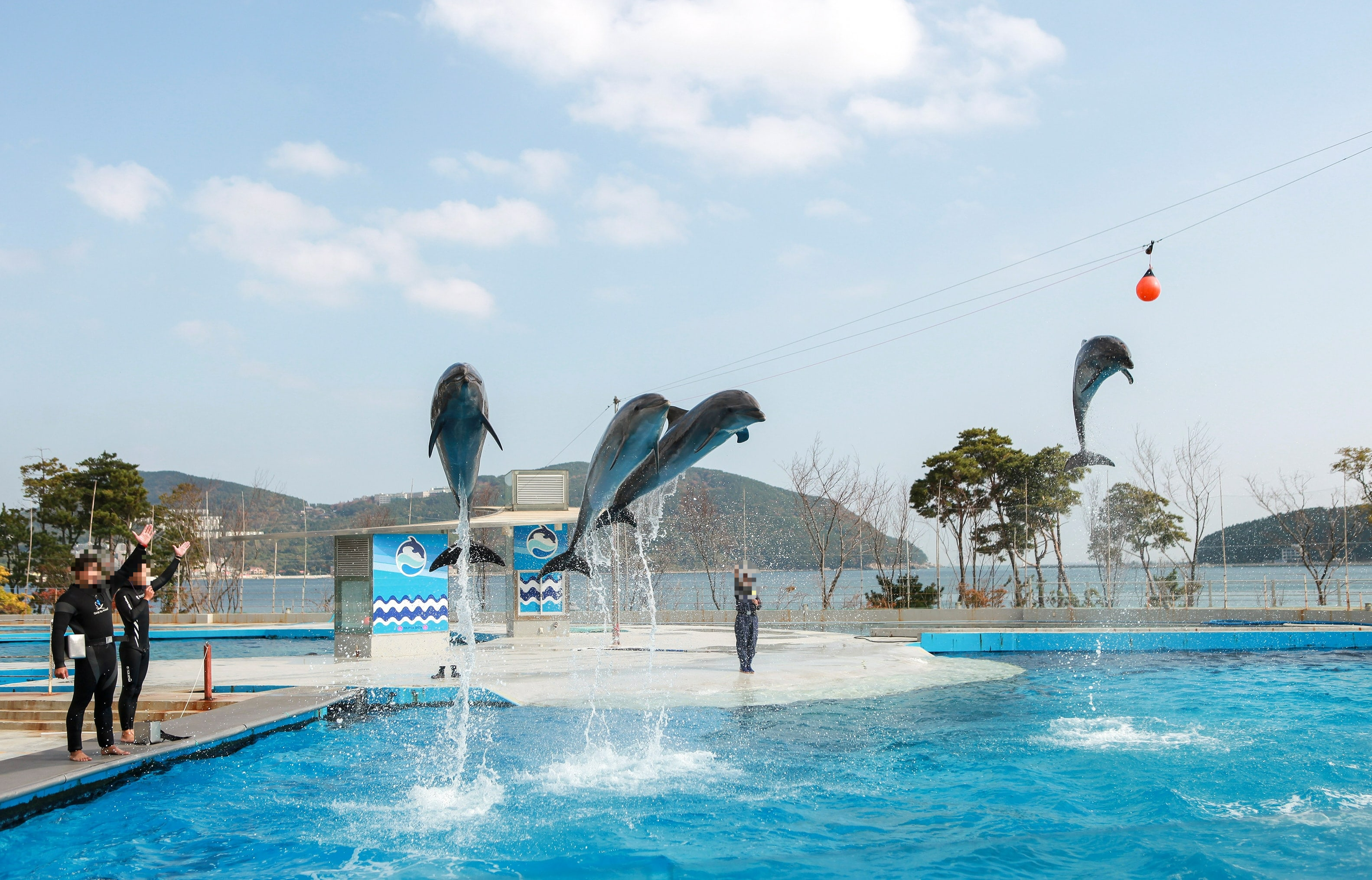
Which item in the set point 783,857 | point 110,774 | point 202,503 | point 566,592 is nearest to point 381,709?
point 110,774

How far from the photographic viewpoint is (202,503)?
32.0 metres

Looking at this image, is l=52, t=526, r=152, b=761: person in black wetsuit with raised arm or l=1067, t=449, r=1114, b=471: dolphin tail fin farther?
l=1067, t=449, r=1114, b=471: dolphin tail fin

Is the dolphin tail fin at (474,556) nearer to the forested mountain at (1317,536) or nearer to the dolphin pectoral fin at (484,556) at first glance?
the dolphin pectoral fin at (484,556)

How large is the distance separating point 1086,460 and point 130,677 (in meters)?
7.58

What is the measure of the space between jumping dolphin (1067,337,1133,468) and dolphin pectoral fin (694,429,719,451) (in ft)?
11.6

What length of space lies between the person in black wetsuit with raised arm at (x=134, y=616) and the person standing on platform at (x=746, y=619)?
Answer: 5630 millimetres

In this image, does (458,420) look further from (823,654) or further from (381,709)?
(823,654)

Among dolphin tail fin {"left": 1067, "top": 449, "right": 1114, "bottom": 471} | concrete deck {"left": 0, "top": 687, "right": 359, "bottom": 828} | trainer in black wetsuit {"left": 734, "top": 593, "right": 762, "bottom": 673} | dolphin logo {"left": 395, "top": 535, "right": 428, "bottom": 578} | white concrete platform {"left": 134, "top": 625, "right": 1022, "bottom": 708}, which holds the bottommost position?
white concrete platform {"left": 134, "top": 625, "right": 1022, "bottom": 708}

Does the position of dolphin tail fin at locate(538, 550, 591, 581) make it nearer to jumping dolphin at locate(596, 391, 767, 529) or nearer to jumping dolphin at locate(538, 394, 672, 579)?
jumping dolphin at locate(538, 394, 672, 579)

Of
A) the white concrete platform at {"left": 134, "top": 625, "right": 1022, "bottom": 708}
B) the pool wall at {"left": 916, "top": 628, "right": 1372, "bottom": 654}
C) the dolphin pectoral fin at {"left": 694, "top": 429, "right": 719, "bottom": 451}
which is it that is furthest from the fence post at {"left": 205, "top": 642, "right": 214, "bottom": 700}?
the pool wall at {"left": 916, "top": 628, "right": 1372, "bottom": 654}

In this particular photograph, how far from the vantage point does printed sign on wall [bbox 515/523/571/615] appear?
48.1 feet

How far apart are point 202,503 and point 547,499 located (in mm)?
22189

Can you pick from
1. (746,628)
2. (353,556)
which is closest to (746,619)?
(746,628)

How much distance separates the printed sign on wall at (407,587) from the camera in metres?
12.3
